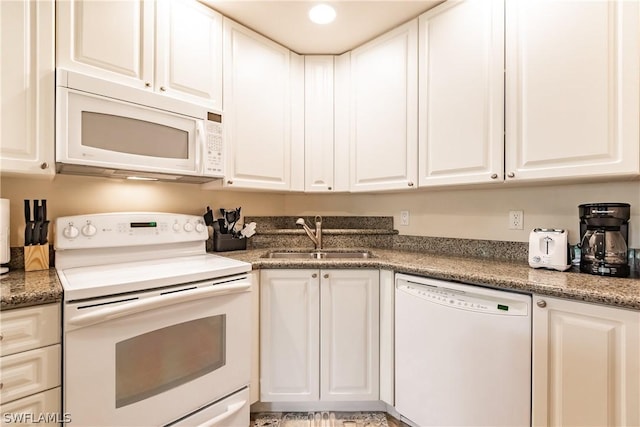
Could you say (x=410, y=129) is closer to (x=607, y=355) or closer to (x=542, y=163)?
(x=542, y=163)

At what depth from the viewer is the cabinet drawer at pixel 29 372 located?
3.15 feet

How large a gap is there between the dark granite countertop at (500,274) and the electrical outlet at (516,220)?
0.22 meters

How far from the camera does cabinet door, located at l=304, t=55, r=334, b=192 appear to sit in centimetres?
218

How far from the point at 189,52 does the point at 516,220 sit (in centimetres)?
207

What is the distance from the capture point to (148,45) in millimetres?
1521

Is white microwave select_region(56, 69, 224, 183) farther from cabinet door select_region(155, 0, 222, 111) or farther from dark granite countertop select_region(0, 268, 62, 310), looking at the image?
dark granite countertop select_region(0, 268, 62, 310)

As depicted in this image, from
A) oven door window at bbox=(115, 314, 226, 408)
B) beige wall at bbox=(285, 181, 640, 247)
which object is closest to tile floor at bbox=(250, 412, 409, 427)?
oven door window at bbox=(115, 314, 226, 408)

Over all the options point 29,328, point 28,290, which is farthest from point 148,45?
point 29,328

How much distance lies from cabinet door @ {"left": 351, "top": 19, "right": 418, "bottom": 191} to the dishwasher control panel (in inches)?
25.7

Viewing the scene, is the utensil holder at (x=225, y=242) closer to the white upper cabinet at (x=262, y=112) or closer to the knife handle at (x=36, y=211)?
the white upper cabinet at (x=262, y=112)

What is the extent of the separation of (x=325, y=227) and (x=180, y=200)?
1126mm

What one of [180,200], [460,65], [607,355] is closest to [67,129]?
[180,200]

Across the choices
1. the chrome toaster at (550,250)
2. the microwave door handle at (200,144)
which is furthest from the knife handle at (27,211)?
the chrome toaster at (550,250)

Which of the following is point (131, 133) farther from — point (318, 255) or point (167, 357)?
point (318, 255)
